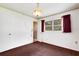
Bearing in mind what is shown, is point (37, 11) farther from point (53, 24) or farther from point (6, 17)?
point (53, 24)

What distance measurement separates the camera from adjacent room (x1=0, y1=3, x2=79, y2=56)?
3275mm

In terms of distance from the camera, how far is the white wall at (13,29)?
3375 millimetres

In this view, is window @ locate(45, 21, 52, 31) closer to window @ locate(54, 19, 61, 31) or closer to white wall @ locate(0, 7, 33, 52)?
window @ locate(54, 19, 61, 31)

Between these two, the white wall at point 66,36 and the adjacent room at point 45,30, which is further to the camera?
the white wall at point 66,36

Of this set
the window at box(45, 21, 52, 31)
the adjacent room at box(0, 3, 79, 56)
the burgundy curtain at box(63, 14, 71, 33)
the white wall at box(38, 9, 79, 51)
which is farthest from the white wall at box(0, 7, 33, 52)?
the burgundy curtain at box(63, 14, 71, 33)

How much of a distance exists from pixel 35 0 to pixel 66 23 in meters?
2.34

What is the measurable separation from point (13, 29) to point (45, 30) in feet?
8.89

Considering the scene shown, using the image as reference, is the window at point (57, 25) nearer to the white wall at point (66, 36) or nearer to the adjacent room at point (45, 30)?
the adjacent room at point (45, 30)

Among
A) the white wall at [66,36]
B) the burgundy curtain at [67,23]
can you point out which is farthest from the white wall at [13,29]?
the burgundy curtain at [67,23]

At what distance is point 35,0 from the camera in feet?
8.53

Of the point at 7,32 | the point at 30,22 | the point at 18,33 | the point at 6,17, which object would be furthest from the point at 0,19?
the point at 30,22

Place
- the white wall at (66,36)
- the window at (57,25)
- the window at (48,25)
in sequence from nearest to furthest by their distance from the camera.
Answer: the white wall at (66,36)
the window at (57,25)
the window at (48,25)

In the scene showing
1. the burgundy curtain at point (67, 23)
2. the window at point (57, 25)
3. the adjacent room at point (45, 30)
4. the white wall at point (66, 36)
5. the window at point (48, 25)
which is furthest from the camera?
the window at point (48, 25)

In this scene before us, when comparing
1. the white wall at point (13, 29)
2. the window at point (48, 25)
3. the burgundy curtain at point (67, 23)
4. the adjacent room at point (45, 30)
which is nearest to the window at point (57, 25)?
the adjacent room at point (45, 30)
